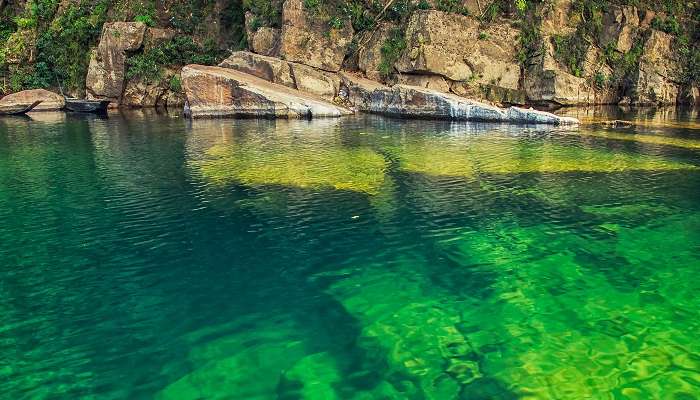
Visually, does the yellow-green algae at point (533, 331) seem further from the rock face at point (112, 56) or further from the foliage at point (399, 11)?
the rock face at point (112, 56)

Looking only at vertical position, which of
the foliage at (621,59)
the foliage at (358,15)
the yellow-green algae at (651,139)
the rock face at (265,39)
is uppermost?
the foliage at (358,15)

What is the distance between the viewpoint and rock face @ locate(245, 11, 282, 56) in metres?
52.5

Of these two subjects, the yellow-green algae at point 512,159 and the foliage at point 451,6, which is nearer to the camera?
the yellow-green algae at point 512,159

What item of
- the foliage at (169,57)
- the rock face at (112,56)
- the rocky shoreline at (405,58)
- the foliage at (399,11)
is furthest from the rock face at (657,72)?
the rock face at (112,56)

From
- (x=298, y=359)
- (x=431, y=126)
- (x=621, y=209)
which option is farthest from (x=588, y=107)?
(x=298, y=359)

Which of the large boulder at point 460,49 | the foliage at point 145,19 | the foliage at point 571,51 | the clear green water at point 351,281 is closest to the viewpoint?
the clear green water at point 351,281

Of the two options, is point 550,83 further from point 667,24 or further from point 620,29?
point 667,24

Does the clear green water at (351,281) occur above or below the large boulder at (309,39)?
below

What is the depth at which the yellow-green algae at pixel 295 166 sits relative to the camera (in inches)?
750

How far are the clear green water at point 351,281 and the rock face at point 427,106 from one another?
54.1 ft

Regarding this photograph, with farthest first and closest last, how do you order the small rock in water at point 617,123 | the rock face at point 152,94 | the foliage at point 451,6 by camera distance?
the rock face at point 152,94 < the foliage at point 451,6 < the small rock in water at point 617,123

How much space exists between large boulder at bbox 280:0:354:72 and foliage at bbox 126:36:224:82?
11.3m

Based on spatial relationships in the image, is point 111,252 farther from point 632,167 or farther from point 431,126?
point 431,126

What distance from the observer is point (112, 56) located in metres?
53.7
